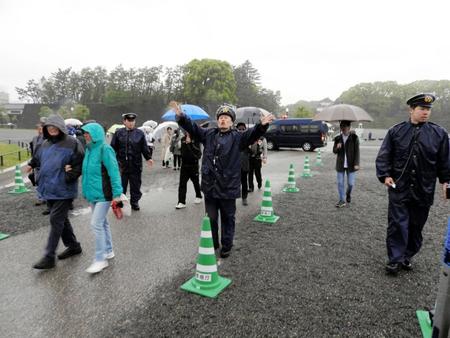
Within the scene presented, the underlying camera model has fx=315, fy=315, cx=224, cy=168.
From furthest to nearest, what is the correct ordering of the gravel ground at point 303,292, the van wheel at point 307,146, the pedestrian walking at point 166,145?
the van wheel at point 307,146 → the pedestrian walking at point 166,145 → the gravel ground at point 303,292

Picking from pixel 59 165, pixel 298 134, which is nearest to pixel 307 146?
pixel 298 134

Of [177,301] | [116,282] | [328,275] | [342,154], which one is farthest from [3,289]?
[342,154]

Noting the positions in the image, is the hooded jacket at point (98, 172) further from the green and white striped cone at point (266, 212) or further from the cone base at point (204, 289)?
the green and white striped cone at point (266, 212)


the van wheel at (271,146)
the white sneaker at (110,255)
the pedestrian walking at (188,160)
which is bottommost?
the van wheel at (271,146)

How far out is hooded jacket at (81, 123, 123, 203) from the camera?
12.5 feet

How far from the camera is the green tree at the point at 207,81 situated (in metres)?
54.7

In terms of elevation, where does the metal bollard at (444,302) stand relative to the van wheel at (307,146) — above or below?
above

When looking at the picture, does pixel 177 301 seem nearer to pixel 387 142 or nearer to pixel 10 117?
pixel 387 142

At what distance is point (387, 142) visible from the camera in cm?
374

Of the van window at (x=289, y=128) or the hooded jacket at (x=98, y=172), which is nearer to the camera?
the hooded jacket at (x=98, y=172)

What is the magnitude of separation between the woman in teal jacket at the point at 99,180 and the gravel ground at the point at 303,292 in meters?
1.07

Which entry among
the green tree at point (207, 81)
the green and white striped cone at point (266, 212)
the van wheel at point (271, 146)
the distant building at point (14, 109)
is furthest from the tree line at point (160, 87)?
the green and white striped cone at point (266, 212)

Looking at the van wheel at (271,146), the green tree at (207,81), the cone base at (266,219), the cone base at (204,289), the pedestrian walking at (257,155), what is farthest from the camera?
the green tree at (207,81)

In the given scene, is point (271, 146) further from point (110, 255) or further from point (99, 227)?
point (99, 227)
